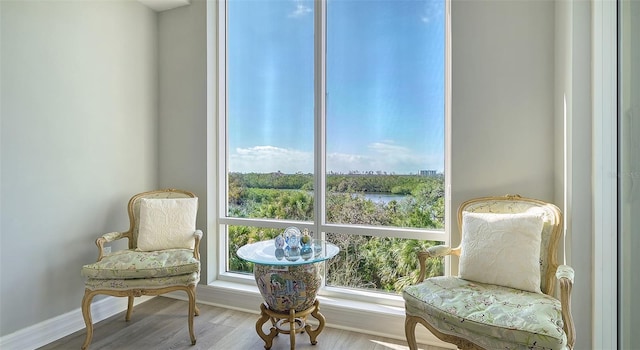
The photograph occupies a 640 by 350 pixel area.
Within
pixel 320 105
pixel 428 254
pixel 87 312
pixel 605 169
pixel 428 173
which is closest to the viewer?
pixel 605 169

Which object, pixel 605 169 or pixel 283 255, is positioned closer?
pixel 605 169

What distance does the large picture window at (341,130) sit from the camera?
8.20ft

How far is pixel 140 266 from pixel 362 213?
165cm

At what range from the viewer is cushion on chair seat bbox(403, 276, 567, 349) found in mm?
1366

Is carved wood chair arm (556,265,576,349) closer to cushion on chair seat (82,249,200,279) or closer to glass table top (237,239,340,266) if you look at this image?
glass table top (237,239,340,266)

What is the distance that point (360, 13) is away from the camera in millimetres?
2643

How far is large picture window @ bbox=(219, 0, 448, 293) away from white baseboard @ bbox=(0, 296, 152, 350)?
38.0 inches

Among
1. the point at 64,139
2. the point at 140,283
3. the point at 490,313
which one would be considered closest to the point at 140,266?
the point at 140,283

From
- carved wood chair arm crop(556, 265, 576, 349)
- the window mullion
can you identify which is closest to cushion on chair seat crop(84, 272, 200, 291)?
the window mullion

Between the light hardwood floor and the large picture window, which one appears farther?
the large picture window

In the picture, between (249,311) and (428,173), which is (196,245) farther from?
(428,173)

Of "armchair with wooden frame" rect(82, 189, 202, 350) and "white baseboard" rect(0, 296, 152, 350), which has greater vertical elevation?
"armchair with wooden frame" rect(82, 189, 202, 350)

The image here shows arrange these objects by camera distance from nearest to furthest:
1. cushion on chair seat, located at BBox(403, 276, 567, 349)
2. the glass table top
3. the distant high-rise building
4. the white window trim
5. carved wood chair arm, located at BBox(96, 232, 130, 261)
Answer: cushion on chair seat, located at BBox(403, 276, 567, 349)
the white window trim
the glass table top
carved wood chair arm, located at BBox(96, 232, 130, 261)
the distant high-rise building

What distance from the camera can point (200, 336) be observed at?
7.77ft
